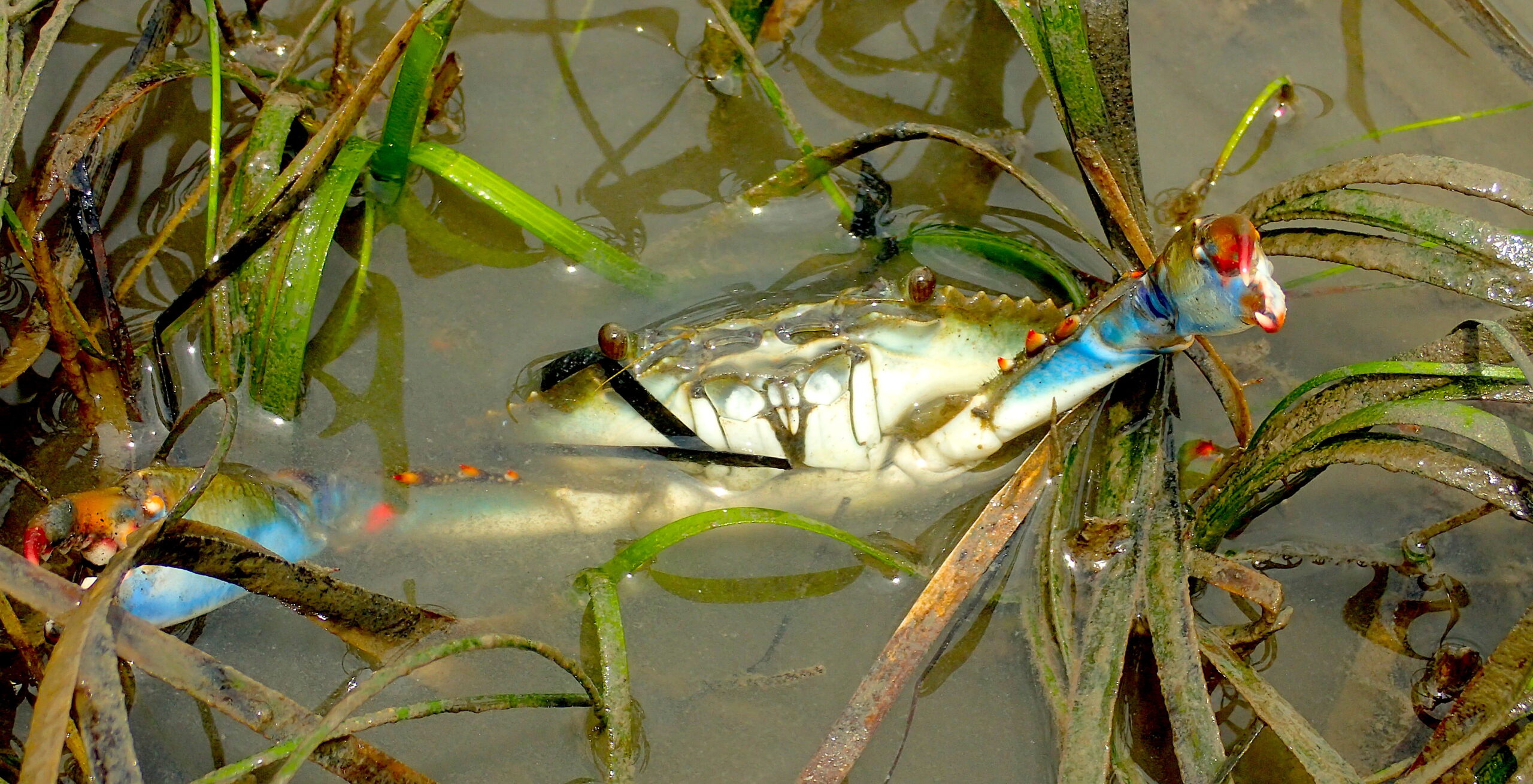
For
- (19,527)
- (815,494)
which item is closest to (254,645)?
(19,527)

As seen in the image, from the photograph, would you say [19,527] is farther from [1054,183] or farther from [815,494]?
[1054,183]

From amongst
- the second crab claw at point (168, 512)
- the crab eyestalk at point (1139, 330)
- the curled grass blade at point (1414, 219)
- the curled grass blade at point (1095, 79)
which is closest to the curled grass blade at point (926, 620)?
the crab eyestalk at point (1139, 330)

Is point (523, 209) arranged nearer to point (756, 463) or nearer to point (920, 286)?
point (756, 463)

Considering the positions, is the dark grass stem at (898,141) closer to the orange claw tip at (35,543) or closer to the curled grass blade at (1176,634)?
the curled grass blade at (1176,634)

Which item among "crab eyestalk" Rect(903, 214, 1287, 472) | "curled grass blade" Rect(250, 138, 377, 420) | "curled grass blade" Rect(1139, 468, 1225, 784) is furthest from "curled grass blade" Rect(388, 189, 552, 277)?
"curled grass blade" Rect(1139, 468, 1225, 784)

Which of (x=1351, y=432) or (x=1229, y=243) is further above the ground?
(x=1229, y=243)

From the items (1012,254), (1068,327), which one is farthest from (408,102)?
(1068,327)
